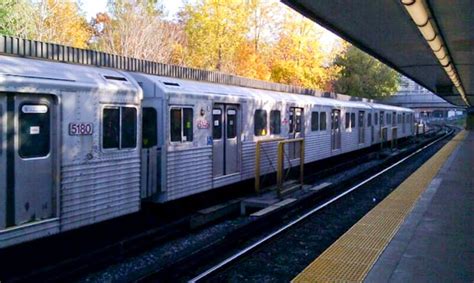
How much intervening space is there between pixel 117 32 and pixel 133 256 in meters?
27.8

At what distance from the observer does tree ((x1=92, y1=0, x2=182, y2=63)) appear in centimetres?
3316

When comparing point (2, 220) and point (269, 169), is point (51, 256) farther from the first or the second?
point (269, 169)

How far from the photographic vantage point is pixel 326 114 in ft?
67.7

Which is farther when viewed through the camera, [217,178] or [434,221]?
[217,178]

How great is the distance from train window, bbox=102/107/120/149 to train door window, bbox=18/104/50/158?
1.19 m

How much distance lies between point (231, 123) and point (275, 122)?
3.00 m

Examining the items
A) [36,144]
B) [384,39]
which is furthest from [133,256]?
[384,39]

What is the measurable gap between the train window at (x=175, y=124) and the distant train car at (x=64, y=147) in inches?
44.8

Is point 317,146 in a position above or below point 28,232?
above

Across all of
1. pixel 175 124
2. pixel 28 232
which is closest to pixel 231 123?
pixel 175 124

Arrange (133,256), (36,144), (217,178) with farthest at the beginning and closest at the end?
(217,178), (133,256), (36,144)

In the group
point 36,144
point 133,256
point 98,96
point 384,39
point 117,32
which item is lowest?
point 133,256

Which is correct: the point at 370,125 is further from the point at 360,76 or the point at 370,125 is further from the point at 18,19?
the point at 360,76

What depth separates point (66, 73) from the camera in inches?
309
